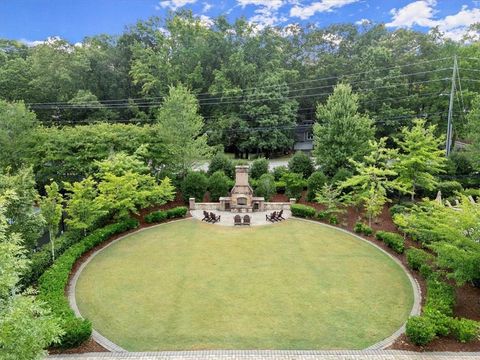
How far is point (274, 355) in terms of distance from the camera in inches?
404

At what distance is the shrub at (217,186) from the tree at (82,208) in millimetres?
9814

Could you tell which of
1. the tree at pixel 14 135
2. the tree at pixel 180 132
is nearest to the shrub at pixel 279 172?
the tree at pixel 180 132

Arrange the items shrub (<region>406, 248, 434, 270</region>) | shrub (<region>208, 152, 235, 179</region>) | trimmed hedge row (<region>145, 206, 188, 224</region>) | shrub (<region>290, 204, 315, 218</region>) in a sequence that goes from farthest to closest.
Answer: shrub (<region>208, 152, 235, 179</region>) < shrub (<region>290, 204, 315, 218</region>) < trimmed hedge row (<region>145, 206, 188, 224</region>) < shrub (<region>406, 248, 434, 270</region>)

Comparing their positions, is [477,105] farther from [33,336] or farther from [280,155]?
[33,336]

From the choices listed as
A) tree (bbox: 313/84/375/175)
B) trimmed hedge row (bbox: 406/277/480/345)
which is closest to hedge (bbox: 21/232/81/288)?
trimmed hedge row (bbox: 406/277/480/345)

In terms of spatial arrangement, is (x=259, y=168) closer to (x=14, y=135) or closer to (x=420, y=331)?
(x=14, y=135)

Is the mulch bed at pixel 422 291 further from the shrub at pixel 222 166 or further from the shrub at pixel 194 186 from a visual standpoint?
the shrub at pixel 222 166

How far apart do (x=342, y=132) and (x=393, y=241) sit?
1105 centimetres

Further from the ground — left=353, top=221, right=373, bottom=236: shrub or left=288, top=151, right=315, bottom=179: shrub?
left=288, top=151, right=315, bottom=179: shrub

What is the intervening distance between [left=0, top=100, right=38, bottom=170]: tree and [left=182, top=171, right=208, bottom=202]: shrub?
12111mm

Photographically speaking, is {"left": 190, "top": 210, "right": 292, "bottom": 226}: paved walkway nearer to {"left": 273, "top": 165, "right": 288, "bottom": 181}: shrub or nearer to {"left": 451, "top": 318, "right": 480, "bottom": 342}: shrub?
{"left": 273, "top": 165, "right": 288, "bottom": 181}: shrub

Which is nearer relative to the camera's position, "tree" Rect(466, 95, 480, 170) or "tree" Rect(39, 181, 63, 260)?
"tree" Rect(39, 181, 63, 260)

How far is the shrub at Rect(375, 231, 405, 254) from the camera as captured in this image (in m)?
17.9

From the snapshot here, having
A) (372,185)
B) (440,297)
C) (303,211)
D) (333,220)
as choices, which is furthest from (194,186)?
(440,297)
